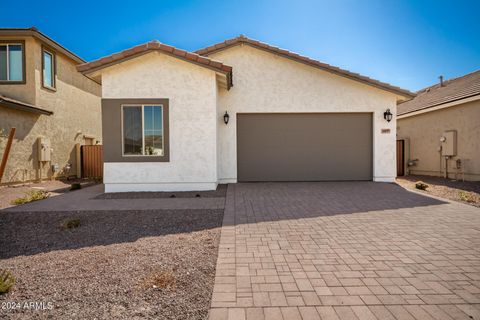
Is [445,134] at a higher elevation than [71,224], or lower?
higher

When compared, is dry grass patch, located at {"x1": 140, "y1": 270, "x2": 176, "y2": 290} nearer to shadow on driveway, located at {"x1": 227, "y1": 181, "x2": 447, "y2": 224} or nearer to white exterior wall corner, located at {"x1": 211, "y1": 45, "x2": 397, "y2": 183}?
shadow on driveway, located at {"x1": 227, "y1": 181, "x2": 447, "y2": 224}

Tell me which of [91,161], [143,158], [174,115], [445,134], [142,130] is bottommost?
[91,161]

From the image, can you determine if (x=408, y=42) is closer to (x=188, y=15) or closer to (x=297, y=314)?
(x=188, y=15)

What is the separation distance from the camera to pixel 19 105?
10375 millimetres

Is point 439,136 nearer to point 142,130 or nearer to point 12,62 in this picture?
point 142,130

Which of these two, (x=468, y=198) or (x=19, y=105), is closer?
(x=468, y=198)

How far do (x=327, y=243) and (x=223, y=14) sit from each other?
35.0 feet

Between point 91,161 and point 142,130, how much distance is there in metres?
8.16

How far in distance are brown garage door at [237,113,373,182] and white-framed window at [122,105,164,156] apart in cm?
329

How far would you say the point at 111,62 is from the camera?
7988 mm

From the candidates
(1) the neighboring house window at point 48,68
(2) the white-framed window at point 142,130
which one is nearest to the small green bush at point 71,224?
(2) the white-framed window at point 142,130

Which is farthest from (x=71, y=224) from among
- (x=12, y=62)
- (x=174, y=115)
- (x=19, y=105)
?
(x=12, y=62)

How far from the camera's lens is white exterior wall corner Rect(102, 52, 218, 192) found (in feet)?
27.4

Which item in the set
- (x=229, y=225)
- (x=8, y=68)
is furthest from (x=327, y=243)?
(x=8, y=68)
